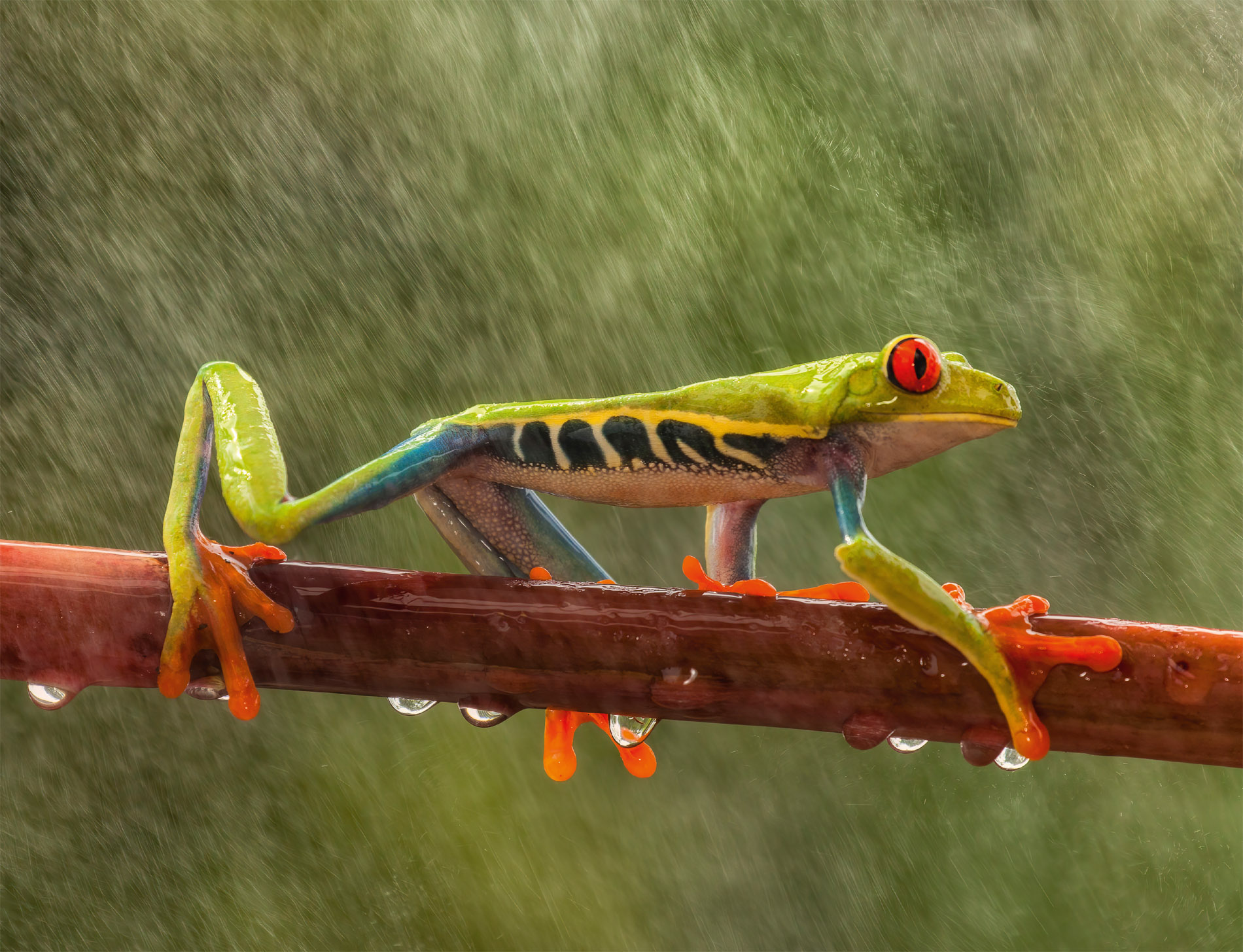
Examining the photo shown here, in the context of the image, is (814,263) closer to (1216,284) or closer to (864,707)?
(1216,284)

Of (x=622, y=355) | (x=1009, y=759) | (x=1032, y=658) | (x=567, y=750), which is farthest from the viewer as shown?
(x=622, y=355)

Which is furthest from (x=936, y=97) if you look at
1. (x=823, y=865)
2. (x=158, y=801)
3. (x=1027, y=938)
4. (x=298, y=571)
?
(x=158, y=801)

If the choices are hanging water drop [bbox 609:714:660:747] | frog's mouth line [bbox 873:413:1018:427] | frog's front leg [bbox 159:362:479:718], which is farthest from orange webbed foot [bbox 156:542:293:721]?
frog's mouth line [bbox 873:413:1018:427]

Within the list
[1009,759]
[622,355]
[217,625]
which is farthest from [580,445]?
[622,355]

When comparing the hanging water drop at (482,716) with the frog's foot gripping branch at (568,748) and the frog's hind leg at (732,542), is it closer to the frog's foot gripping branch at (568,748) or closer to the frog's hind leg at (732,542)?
the frog's foot gripping branch at (568,748)

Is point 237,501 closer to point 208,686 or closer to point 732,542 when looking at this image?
point 208,686

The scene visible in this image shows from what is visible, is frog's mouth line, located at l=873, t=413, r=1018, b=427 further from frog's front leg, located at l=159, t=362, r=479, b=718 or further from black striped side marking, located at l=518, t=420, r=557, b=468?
frog's front leg, located at l=159, t=362, r=479, b=718

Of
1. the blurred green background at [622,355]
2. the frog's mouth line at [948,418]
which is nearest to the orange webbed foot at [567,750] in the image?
the frog's mouth line at [948,418]
